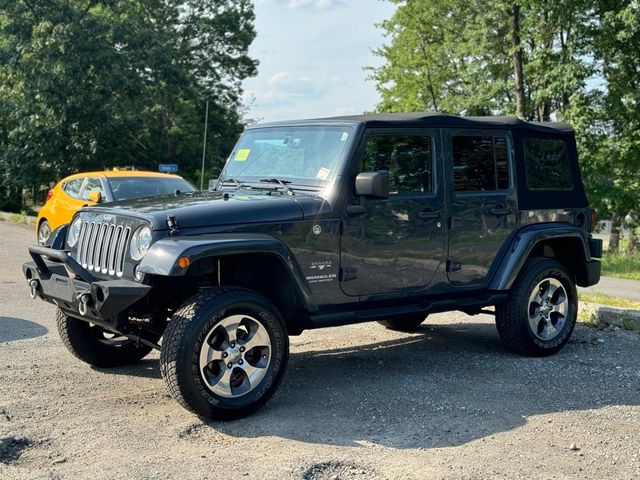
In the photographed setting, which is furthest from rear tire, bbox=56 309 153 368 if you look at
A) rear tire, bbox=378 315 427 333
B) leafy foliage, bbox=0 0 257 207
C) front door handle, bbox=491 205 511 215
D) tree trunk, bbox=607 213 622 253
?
tree trunk, bbox=607 213 622 253

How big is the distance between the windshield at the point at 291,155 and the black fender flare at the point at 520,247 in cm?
180

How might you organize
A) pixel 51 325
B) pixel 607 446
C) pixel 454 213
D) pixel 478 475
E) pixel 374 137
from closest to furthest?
1. pixel 478 475
2. pixel 607 446
3. pixel 374 137
4. pixel 454 213
5. pixel 51 325

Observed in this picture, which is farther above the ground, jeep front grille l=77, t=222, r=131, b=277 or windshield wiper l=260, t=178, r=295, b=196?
windshield wiper l=260, t=178, r=295, b=196

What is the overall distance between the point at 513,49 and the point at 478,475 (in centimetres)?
2336

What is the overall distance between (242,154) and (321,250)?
1478 millimetres

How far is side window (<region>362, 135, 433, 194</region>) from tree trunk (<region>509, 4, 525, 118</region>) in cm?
2097

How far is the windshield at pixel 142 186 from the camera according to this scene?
12219 millimetres

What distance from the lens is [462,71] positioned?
2978 centimetres

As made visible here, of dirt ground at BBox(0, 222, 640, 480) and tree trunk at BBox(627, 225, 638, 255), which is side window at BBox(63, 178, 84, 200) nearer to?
dirt ground at BBox(0, 222, 640, 480)

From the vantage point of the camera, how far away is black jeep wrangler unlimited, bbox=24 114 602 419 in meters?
4.73

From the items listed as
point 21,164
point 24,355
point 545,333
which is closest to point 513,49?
point 21,164

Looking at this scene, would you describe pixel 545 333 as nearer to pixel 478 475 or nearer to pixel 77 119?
pixel 478 475

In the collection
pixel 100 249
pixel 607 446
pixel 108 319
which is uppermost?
pixel 100 249

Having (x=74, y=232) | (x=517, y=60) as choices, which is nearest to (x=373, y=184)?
(x=74, y=232)
